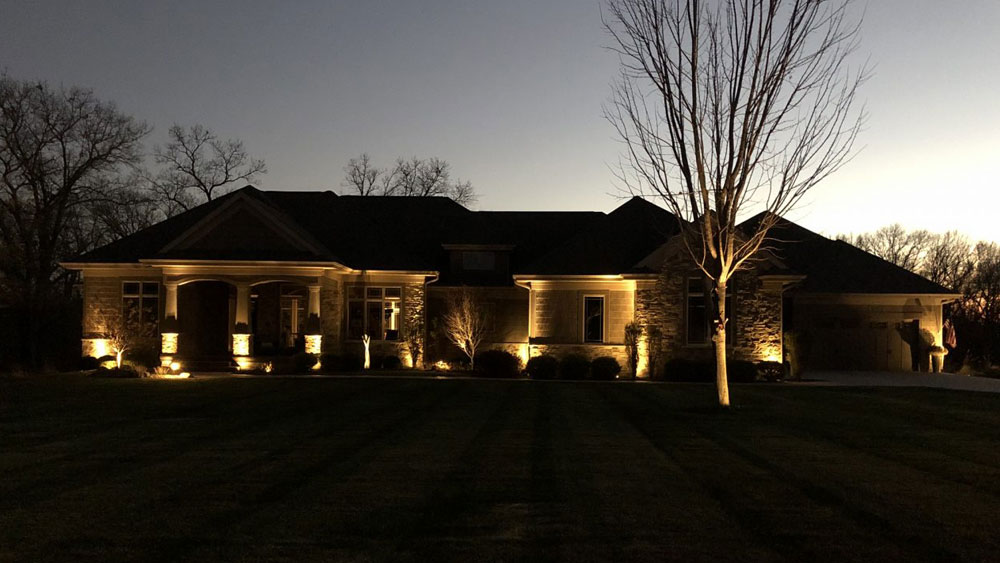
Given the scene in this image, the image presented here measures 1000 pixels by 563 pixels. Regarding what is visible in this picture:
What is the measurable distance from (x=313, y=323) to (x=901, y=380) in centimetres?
1849

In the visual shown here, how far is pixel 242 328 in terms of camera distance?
88.1ft

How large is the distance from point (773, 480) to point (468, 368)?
20544mm

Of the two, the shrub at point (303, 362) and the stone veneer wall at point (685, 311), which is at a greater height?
the stone veneer wall at point (685, 311)

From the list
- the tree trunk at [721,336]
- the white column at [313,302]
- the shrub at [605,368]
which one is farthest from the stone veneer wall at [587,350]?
the tree trunk at [721,336]

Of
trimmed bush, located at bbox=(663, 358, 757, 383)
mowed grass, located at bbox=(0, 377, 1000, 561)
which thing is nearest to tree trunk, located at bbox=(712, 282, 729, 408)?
mowed grass, located at bbox=(0, 377, 1000, 561)

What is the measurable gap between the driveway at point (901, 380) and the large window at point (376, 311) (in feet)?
44.2

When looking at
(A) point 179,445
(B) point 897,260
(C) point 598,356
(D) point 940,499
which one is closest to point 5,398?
(A) point 179,445

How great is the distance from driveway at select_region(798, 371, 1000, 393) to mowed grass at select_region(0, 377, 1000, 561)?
297 inches

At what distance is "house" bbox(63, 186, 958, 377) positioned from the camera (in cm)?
2666

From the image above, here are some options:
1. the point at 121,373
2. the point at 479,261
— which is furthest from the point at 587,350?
the point at 121,373

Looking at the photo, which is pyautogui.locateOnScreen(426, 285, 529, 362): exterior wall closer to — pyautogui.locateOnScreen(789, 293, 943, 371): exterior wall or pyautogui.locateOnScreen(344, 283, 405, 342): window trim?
pyautogui.locateOnScreen(344, 283, 405, 342): window trim

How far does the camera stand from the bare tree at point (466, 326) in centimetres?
2816

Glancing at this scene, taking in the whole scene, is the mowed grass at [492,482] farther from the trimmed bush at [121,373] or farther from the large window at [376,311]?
the large window at [376,311]

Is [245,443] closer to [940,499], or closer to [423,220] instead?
[940,499]
